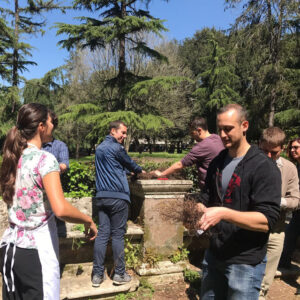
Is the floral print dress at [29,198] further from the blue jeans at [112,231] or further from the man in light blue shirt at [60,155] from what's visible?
the man in light blue shirt at [60,155]

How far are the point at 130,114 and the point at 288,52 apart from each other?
9476 mm

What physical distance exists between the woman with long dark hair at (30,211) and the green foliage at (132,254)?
199 cm

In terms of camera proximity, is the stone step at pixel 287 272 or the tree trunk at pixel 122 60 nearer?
the stone step at pixel 287 272

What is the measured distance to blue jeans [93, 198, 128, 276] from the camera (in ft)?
11.1

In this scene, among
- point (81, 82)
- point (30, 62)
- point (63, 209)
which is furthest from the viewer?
point (81, 82)

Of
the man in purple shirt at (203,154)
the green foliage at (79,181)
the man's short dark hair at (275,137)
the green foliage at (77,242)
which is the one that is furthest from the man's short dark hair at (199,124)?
the green foliage at (77,242)

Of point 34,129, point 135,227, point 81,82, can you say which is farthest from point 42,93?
point 34,129

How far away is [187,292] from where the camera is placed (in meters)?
3.61

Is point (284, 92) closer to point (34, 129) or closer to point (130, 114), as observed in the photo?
point (130, 114)

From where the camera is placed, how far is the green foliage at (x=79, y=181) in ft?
13.7

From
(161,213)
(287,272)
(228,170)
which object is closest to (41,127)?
(228,170)

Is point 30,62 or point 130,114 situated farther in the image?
point 30,62

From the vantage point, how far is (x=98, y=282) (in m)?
3.37

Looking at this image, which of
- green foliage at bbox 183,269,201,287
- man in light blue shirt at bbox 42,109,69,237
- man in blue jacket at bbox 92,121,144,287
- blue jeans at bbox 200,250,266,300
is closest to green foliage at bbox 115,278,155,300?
man in blue jacket at bbox 92,121,144,287
